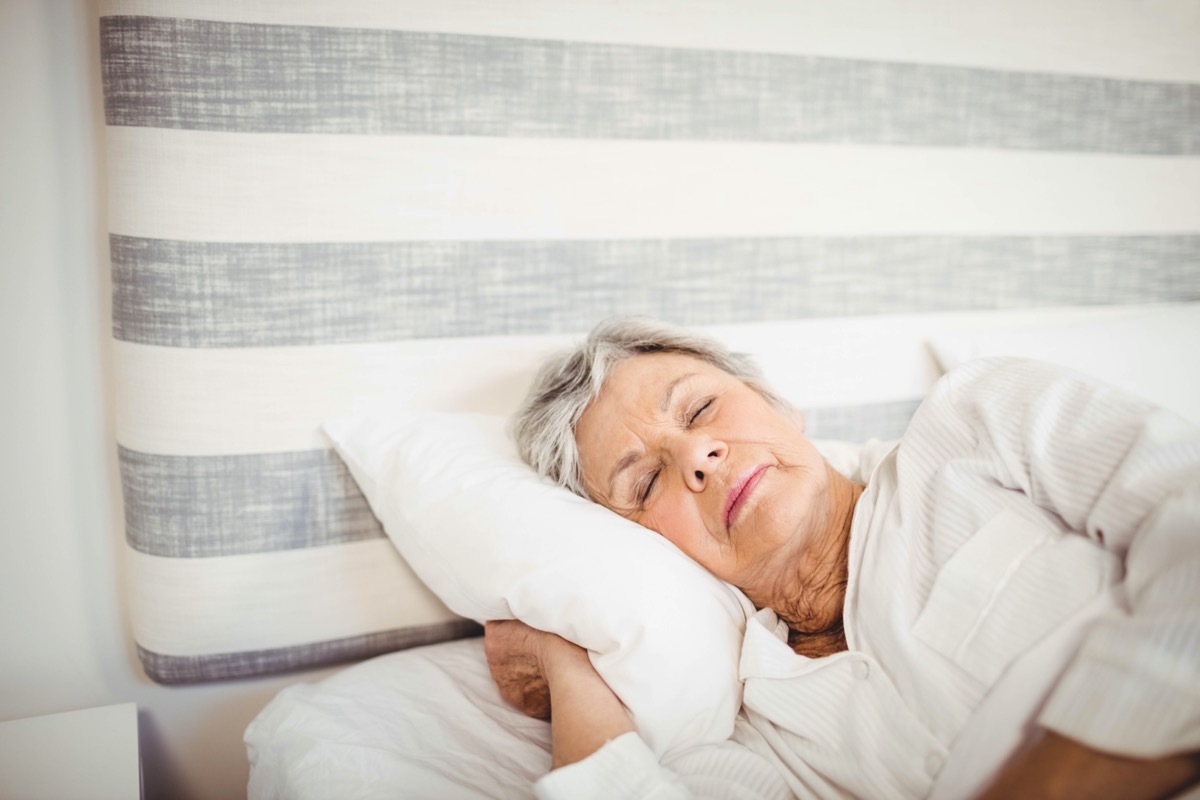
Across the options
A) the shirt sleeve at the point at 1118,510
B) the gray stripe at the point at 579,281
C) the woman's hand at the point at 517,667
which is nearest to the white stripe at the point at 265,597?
the woman's hand at the point at 517,667

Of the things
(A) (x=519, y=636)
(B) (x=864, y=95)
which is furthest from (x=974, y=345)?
(A) (x=519, y=636)

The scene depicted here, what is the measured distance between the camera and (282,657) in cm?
138

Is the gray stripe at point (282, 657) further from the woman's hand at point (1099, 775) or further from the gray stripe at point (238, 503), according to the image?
the woman's hand at point (1099, 775)

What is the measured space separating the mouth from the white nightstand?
92 centimetres

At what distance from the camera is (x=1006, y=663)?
36.1 inches

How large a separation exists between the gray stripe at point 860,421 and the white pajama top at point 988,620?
0.40m

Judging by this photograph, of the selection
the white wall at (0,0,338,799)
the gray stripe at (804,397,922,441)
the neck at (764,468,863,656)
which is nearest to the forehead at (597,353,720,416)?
the neck at (764,468,863,656)

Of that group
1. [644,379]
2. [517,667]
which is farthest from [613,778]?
[644,379]

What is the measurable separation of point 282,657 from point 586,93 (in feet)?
3.62

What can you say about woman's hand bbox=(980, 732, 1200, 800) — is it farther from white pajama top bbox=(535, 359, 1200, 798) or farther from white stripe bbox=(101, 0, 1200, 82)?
white stripe bbox=(101, 0, 1200, 82)

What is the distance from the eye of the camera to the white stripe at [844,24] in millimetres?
1244

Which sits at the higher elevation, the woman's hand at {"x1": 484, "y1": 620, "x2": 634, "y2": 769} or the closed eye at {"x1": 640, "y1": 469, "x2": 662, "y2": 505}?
the closed eye at {"x1": 640, "y1": 469, "x2": 662, "y2": 505}

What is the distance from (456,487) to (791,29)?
1.02 metres

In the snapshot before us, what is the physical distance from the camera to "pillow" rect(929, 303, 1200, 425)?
1.55 meters
